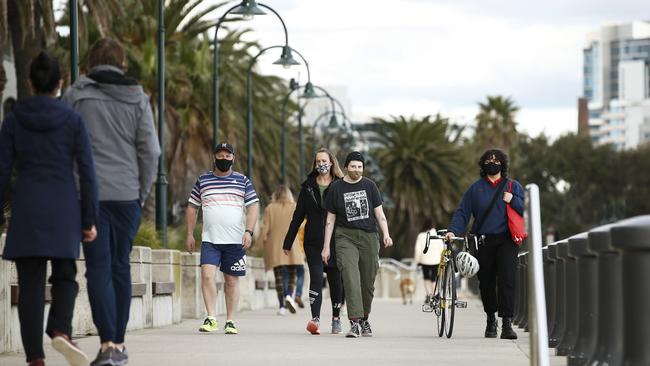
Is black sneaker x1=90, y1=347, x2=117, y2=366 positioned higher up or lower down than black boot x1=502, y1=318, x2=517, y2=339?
higher up

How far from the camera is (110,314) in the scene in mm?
9633

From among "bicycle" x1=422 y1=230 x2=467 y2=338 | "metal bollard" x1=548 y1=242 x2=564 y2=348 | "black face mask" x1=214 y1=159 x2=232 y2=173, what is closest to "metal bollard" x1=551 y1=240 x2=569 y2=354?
"metal bollard" x1=548 y1=242 x2=564 y2=348

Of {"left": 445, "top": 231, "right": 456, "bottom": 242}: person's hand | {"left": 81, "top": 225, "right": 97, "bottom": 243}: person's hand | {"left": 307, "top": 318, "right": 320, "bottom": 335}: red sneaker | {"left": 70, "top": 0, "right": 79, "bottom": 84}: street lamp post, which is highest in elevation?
{"left": 70, "top": 0, "right": 79, "bottom": 84}: street lamp post

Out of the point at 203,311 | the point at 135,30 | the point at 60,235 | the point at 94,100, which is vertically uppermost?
the point at 135,30

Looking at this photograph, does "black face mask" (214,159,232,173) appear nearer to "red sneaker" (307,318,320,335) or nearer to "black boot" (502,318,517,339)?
"red sneaker" (307,318,320,335)

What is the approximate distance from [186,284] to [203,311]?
0.63 m

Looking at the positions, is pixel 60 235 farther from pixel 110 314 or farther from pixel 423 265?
pixel 423 265

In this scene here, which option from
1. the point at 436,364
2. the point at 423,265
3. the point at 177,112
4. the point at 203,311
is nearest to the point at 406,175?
the point at 177,112

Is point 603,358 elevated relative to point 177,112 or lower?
lower

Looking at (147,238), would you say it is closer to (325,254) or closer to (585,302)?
(325,254)

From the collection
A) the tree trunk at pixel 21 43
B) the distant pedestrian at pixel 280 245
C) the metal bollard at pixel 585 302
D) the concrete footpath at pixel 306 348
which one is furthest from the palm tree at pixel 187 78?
the metal bollard at pixel 585 302

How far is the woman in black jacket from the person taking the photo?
16.7 metres

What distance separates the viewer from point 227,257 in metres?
16.1

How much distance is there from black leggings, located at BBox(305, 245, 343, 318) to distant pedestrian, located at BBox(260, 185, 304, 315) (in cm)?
534
